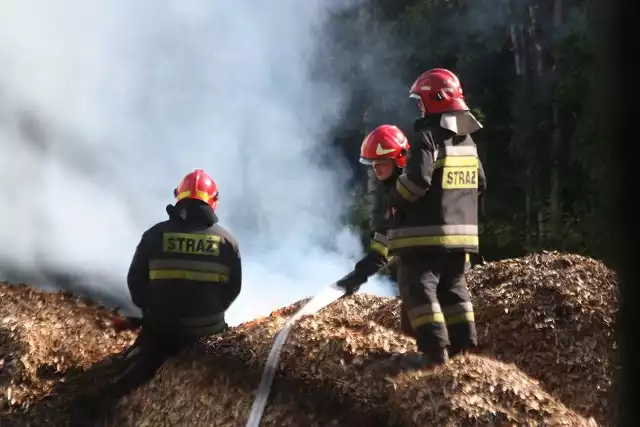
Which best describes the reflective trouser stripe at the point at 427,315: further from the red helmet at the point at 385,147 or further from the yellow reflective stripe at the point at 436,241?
the red helmet at the point at 385,147

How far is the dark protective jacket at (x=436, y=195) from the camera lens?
13.4 feet

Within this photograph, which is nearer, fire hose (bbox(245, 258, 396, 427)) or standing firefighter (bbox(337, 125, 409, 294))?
fire hose (bbox(245, 258, 396, 427))

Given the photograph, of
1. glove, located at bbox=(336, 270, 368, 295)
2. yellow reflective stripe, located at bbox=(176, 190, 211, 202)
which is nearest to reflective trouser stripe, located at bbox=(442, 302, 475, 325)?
glove, located at bbox=(336, 270, 368, 295)

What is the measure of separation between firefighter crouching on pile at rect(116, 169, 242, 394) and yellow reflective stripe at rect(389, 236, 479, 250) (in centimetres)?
143

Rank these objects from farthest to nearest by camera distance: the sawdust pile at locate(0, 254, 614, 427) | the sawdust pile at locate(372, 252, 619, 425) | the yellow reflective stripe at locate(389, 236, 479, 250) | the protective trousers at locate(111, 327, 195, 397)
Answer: the sawdust pile at locate(372, 252, 619, 425), the protective trousers at locate(111, 327, 195, 397), the yellow reflective stripe at locate(389, 236, 479, 250), the sawdust pile at locate(0, 254, 614, 427)

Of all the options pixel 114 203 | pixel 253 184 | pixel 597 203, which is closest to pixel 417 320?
pixel 114 203

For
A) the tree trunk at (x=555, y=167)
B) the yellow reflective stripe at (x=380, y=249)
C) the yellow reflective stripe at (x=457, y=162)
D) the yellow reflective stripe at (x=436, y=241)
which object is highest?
the tree trunk at (x=555, y=167)

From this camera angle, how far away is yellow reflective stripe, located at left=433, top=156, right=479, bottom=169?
4.18 m

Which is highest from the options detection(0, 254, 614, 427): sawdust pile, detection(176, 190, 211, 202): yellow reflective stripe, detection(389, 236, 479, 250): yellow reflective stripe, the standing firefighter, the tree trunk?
the tree trunk

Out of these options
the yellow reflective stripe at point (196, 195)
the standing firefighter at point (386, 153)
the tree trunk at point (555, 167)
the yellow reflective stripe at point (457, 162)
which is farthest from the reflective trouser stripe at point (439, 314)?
the tree trunk at point (555, 167)

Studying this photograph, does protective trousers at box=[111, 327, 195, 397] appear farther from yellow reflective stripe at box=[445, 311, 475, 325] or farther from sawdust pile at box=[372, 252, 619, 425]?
sawdust pile at box=[372, 252, 619, 425]

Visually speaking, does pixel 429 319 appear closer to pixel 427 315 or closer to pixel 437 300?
pixel 427 315

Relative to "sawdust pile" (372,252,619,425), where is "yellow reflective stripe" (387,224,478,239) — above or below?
above

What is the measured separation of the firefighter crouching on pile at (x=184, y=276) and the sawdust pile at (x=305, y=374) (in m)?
0.24
